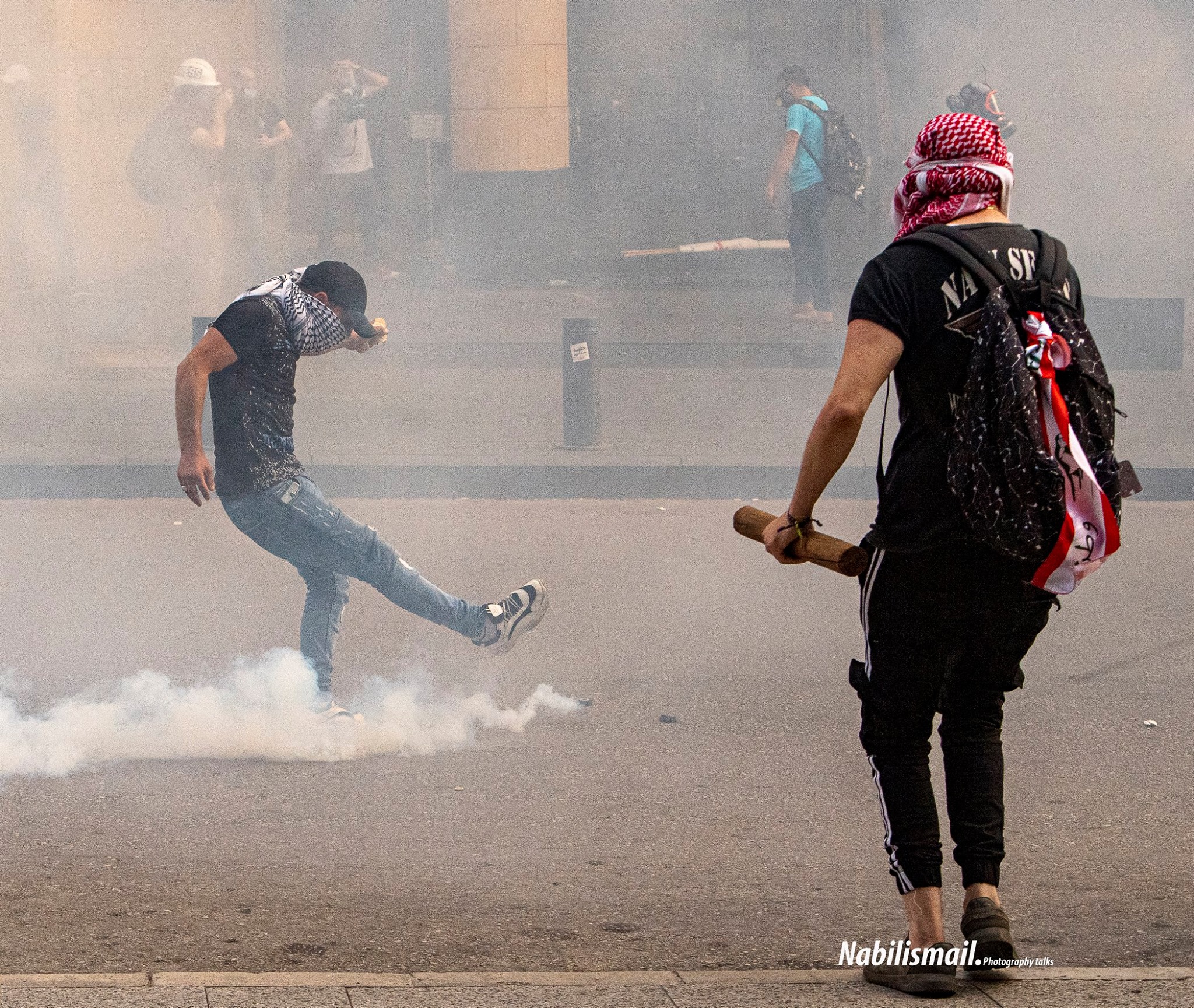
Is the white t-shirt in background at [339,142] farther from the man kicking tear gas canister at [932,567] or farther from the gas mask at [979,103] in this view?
the man kicking tear gas canister at [932,567]

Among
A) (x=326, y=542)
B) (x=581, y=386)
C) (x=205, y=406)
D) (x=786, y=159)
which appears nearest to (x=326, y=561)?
(x=326, y=542)

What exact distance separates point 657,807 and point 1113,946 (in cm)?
94

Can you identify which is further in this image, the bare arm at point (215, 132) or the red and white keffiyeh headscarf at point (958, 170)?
the bare arm at point (215, 132)

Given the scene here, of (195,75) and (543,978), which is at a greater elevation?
(195,75)

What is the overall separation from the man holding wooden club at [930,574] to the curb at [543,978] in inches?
2.9

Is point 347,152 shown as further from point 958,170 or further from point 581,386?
point 958,170

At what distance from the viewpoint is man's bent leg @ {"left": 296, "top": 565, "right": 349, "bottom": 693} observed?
364 centimetres

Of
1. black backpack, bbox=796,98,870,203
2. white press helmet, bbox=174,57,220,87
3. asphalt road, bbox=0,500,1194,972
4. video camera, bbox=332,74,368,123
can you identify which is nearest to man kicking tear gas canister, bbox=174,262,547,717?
asphalt road, bbox=0,500,1194,972

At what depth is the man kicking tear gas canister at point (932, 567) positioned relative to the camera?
228 cm

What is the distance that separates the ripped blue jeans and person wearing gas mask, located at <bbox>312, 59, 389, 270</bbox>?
7468 millimetres

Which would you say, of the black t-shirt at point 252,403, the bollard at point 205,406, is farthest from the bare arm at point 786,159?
the black t-shirt at point 252,403

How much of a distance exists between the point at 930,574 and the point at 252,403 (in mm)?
1677

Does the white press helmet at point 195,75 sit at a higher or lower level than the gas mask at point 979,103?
higher

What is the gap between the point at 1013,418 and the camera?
222 cm
